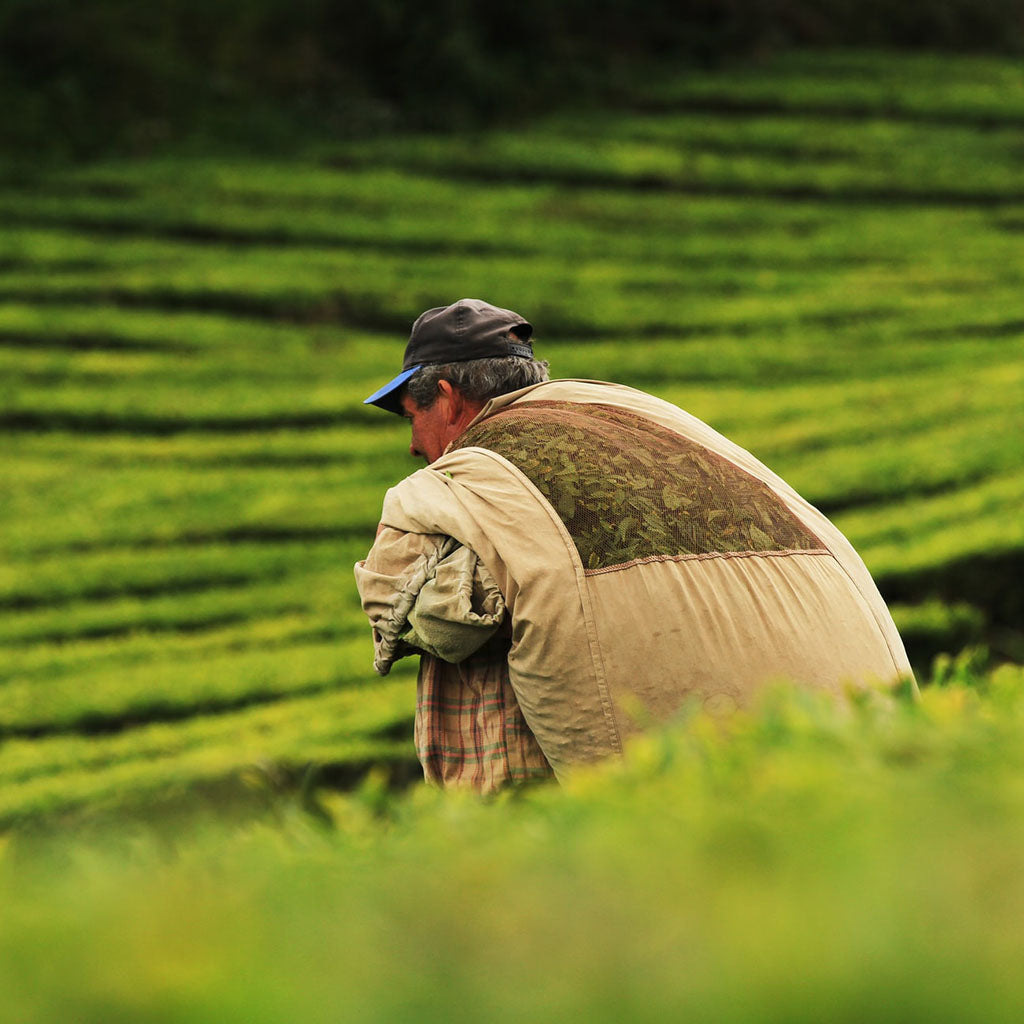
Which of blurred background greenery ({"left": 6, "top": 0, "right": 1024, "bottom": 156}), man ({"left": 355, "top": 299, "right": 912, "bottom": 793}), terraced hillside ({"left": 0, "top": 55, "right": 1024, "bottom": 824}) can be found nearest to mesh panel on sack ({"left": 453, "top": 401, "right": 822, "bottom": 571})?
man ({"left": 355, "top": 299, "right": 912, "bottom": 793})

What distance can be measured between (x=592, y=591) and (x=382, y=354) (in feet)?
41.9

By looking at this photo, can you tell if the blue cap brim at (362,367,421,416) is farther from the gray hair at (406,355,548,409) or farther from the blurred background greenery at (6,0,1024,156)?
the blurred background greenery at (6,0,1024,156)

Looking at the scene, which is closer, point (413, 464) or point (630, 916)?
point (630, 916)

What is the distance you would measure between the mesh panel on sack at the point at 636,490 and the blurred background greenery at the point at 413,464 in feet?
2.02

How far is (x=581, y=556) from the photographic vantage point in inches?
121

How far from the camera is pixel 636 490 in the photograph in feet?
10.4

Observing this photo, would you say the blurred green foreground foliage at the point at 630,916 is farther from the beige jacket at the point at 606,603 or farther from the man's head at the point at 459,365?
the man's head at the point at 459,365

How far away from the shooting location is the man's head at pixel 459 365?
371 cm

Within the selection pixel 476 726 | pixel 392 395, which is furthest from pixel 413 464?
pixel 476 726

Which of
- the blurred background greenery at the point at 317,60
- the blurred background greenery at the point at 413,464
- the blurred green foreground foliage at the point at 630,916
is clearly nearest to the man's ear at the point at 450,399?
the blurred background greenery at the point at 413,464

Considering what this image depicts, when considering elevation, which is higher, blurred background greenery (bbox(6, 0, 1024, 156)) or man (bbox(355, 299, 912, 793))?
blurred background greenery (bbox(6, 0, 1024, 156))

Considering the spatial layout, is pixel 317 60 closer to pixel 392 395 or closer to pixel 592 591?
pixel 392 395

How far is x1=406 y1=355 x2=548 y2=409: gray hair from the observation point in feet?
12.2

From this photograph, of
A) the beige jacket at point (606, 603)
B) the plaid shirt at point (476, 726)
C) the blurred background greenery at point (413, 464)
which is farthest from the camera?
the plaid shirt at point (476, 726)
